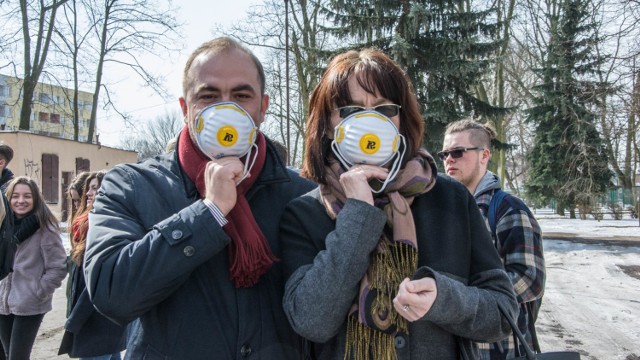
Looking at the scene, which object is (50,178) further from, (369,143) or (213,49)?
(369,143)

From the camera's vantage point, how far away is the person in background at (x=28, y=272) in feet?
15.3

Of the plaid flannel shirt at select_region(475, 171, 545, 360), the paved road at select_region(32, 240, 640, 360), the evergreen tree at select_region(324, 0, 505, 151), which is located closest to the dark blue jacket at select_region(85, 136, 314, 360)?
the plaid flannel shirt at select_region(475, 171, 545, 360)

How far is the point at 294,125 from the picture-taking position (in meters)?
31.3

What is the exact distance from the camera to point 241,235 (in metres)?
1.73

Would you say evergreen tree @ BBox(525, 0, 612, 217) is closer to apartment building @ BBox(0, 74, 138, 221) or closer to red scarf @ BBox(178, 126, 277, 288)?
apartment building @ BBox(0, 74, 138, 221)

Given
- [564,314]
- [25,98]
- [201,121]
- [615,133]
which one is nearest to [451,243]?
[201,121]

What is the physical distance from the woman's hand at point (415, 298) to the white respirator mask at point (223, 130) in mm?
653

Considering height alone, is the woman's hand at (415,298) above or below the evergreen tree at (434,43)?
below

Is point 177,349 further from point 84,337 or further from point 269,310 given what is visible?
point 84,337

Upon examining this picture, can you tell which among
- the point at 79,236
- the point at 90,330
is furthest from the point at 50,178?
the point at 90,330

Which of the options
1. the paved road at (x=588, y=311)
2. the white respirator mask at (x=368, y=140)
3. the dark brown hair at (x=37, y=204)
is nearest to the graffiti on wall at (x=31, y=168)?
the paved road at (x=588, y=311)

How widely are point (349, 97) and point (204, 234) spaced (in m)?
0.71

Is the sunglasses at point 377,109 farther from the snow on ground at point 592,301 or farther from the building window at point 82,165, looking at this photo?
the building window at point 82,165

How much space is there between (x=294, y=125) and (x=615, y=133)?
811 inches
